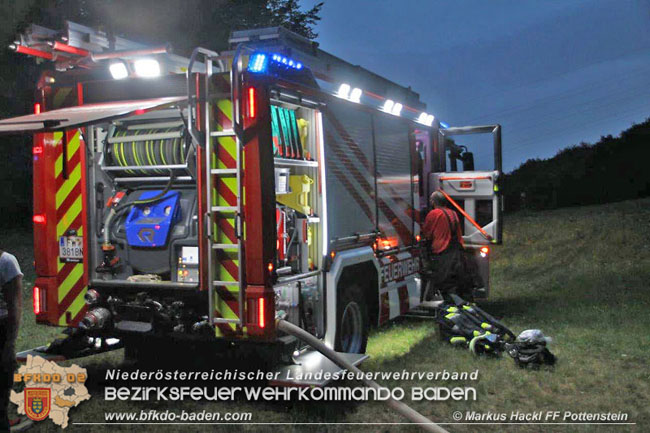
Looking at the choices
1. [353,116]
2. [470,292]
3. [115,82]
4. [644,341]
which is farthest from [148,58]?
[644,341]

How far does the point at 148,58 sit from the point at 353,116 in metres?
2.19

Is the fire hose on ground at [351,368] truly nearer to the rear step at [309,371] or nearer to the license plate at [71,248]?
the rear step at [309,371]

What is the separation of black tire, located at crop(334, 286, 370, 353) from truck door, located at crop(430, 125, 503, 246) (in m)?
2.76

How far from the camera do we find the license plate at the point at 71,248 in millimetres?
5887

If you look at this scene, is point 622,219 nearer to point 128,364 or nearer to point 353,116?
point 353,116

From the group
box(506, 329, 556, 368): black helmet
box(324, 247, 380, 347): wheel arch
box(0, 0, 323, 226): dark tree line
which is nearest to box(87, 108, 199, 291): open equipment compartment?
box(324, 247, 380, 347): wheel arch

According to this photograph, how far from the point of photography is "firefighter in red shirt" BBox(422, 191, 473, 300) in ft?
27.8

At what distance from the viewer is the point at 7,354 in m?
4.15

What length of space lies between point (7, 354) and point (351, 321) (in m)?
3.38

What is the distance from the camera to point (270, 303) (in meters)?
5.07

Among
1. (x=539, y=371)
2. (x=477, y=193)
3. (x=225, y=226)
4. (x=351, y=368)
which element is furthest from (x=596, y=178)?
(x=225, y=226)
